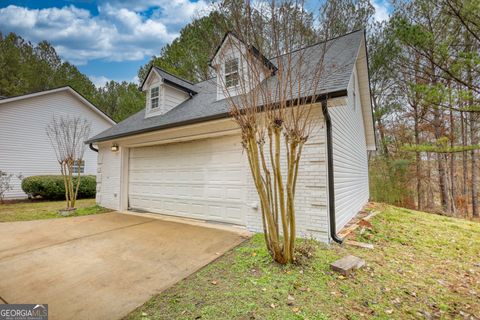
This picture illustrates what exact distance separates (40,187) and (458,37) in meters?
19.5

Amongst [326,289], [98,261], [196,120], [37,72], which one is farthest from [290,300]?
[37,72]

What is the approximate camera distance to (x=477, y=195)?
12.3 m

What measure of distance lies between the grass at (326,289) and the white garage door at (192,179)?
1.76 m

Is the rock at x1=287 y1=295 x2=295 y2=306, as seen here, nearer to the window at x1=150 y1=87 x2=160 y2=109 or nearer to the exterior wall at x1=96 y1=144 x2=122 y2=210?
the exterior wall at x1=96 y1=144 x2=122 y2=210

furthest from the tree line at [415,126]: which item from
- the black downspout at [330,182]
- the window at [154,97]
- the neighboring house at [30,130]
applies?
the neighboring house at [30,130]

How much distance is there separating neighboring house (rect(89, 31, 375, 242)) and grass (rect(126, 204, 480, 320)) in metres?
1.06

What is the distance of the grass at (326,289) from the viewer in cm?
221

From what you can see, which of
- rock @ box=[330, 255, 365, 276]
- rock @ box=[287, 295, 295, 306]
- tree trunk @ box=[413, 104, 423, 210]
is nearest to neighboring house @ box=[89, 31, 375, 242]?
rock @ box=[330, 255, 365, 276]

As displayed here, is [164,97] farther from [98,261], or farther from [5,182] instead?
[5,182]

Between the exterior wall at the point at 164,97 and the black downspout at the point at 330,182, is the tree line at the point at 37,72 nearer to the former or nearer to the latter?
the exterior wall at the point at 164,97

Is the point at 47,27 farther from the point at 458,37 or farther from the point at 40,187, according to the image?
the point at 458,37

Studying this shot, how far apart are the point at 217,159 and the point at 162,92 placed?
3714 millimetres

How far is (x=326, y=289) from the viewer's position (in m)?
2.58

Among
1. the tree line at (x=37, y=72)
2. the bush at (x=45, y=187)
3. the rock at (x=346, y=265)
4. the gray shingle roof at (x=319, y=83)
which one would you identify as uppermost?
the tree line at (x=37, y=72)
